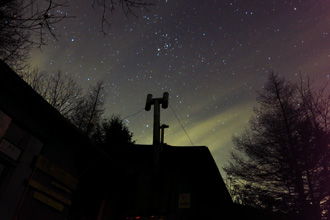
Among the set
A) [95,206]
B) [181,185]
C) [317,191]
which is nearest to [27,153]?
[95,206]

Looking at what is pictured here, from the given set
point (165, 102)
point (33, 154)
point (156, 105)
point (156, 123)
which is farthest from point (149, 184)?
point (33, 154)

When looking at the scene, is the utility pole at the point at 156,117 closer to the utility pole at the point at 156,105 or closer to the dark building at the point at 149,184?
the utility pole at the point at 156,105

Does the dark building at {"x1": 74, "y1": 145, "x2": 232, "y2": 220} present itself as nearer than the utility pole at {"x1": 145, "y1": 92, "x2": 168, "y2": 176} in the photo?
Yes

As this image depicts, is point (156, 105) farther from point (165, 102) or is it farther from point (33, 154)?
point (33, 154)

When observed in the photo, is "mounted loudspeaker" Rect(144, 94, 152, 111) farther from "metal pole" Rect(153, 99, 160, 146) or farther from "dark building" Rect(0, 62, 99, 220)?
"dark building" Rect(0, 62, 99, 220)

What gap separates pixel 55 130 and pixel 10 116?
4.35ft

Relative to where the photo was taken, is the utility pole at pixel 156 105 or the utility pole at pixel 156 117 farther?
the utility pole at pixel 156 105

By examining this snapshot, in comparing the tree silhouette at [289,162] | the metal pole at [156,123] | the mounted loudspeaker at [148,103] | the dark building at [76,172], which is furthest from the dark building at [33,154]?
the tree silhouette at [289,162]

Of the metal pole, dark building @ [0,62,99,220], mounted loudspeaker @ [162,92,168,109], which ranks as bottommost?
dark building @ [0,62,99,220]

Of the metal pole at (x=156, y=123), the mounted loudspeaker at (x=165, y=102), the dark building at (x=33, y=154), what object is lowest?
the dark building at (x=33, y=154)

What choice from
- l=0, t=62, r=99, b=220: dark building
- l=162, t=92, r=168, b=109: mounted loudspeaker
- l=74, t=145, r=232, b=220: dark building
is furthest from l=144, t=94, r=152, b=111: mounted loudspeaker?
l=0, t=62, r=99, b=220: dark building

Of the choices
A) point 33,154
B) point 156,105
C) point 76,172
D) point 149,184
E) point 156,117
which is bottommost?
point 33,154

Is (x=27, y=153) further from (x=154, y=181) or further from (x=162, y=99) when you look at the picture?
(x=162, y=99)

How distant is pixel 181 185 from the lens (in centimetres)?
810
